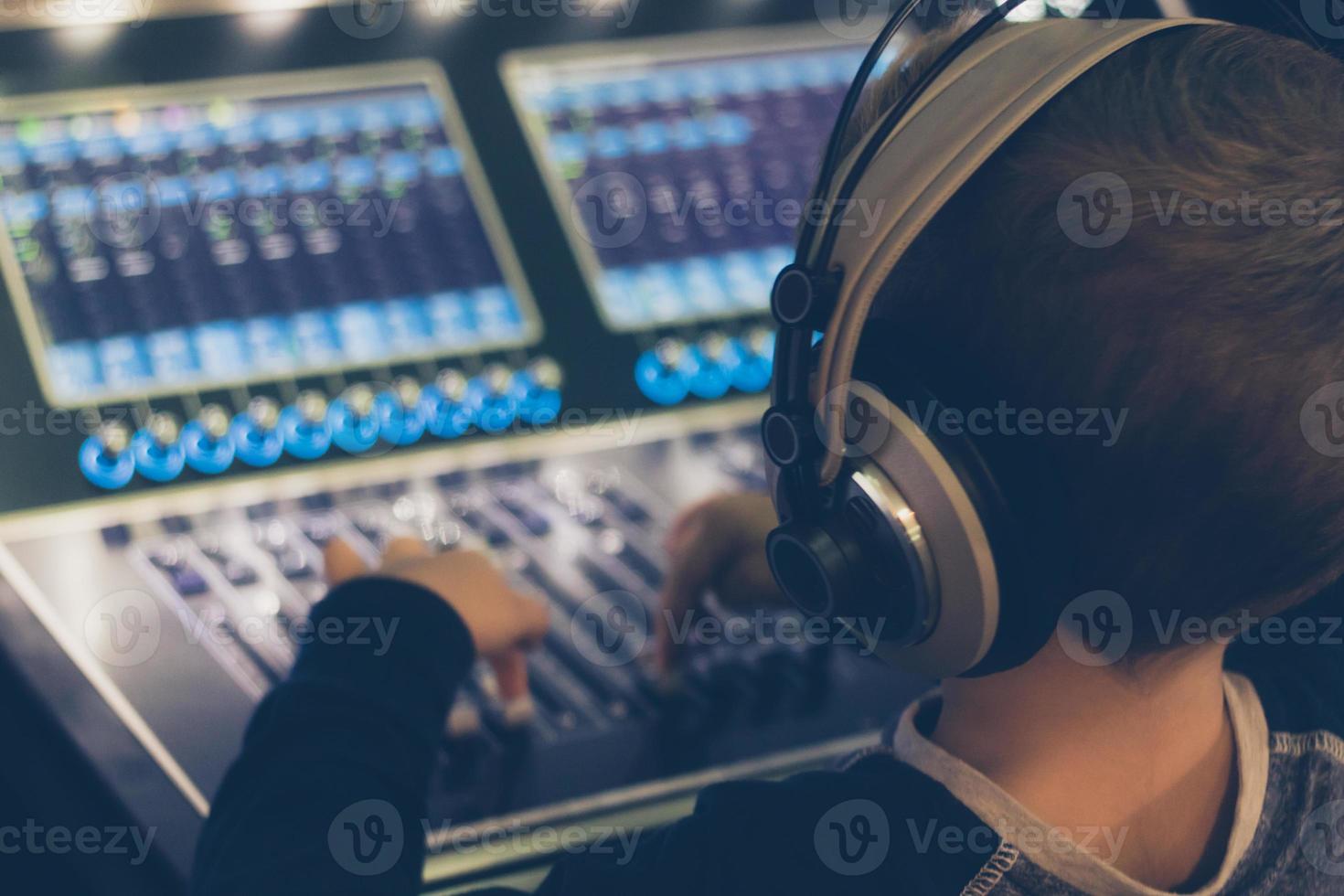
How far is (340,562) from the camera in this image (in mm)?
857

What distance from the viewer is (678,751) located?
2.80 ft

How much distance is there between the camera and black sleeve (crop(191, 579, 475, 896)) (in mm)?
662

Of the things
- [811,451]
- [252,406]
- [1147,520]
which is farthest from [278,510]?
[1147,520]

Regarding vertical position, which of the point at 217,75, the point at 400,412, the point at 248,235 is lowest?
the point at 400,412

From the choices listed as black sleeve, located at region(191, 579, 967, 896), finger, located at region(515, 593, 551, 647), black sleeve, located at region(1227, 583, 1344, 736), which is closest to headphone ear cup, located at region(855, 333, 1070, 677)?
black sleeve, located at region(191, 579, 967, 896)

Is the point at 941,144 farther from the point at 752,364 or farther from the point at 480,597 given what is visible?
the point at 752,364

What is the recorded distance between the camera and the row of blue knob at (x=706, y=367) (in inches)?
43.5

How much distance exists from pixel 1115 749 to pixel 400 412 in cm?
57

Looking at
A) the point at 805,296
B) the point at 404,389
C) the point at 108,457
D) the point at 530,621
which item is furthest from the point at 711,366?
the point at 805,296

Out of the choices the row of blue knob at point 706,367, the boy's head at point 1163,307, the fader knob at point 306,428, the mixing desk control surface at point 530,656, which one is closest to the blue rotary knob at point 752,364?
the row of blue knob at point 706,367

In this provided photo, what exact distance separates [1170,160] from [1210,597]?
188mm

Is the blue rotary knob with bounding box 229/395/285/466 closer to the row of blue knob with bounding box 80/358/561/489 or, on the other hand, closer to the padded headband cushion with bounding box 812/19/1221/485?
the row of blue knob with bounding box 80/358/561/489

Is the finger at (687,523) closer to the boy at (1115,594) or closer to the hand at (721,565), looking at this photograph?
the hand at (721,565)

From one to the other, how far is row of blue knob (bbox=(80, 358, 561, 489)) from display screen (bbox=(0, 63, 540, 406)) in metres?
0.03
